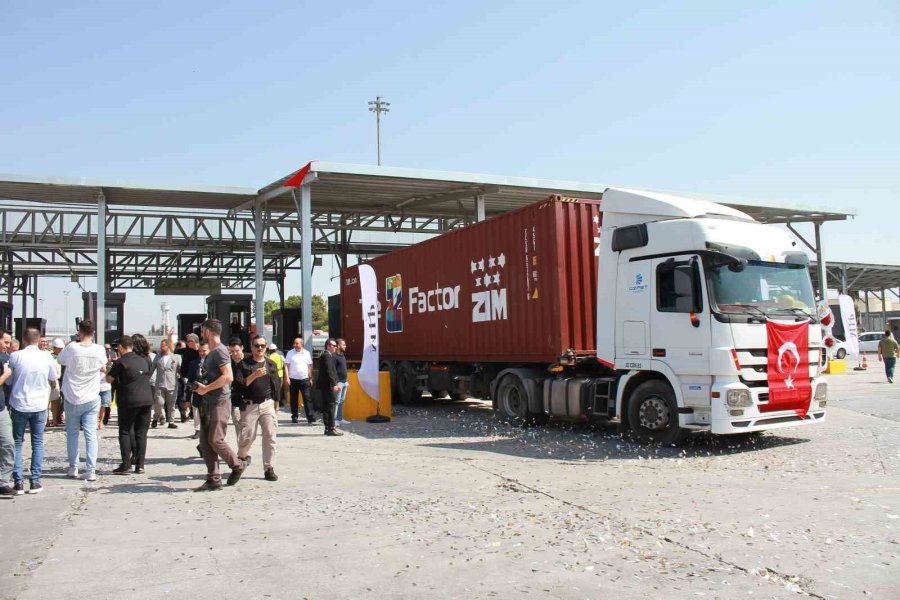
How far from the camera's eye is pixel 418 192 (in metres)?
21.3

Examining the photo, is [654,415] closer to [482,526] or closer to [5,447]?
[482,526]

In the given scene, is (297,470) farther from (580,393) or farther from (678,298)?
(678,298)

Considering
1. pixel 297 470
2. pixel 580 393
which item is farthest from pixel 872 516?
pixel 297 470

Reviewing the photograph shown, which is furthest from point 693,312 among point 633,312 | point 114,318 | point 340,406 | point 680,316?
point 114,318

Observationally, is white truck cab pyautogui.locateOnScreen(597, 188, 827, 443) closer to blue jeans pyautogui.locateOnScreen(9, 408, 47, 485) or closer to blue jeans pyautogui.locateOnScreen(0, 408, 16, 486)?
blue jeans pyautogui.locateOnScreen(9, 408, 47, 485)

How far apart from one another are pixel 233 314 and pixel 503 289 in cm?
924

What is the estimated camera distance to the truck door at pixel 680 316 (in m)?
9.20

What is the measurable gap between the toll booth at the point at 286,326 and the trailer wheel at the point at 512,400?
32.8ft

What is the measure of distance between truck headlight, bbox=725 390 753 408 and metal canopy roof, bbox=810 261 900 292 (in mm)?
34053

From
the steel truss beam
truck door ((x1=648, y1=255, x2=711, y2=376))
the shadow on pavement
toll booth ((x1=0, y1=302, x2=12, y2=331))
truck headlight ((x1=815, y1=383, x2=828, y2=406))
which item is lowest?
the shadow on pavement

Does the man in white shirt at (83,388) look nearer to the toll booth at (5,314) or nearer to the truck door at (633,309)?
the truck door at (633,309)

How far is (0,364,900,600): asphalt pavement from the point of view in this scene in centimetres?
462

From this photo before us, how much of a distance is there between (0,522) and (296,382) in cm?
712

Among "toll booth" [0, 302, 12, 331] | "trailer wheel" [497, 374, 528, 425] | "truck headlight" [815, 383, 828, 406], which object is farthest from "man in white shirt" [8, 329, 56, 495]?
"toll booth" [0, 302, 12, 331]
